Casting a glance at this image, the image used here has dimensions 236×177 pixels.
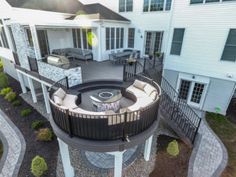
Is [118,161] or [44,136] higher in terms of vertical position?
[118,161]

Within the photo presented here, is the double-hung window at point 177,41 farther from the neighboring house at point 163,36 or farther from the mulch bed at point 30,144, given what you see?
the mulch bed at point 30,144

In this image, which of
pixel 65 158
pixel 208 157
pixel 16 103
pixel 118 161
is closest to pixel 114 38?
pixel 16 103

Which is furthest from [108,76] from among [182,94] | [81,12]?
[81,12]

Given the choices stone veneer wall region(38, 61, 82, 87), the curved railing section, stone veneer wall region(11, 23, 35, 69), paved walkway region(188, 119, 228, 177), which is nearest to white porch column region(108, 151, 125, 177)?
the curved railing section

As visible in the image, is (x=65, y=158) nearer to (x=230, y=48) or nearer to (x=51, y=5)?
(x=230, y=48)

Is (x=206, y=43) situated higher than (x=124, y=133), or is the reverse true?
(x=206, y=43)

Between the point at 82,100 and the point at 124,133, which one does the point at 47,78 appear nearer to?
the point at 82,100
